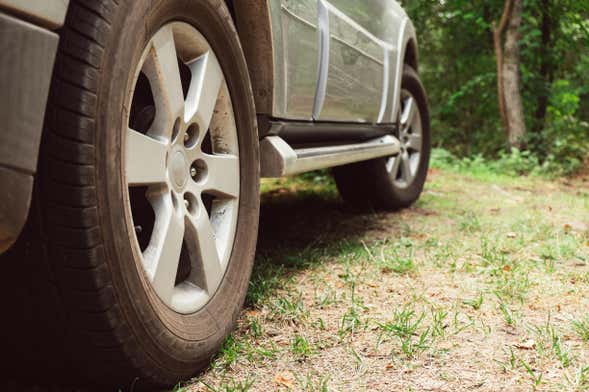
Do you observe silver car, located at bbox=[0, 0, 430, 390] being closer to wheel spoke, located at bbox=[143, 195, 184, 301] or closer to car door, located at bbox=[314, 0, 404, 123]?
wheel spoke, located at bbox=[143, 195, 184, 301]

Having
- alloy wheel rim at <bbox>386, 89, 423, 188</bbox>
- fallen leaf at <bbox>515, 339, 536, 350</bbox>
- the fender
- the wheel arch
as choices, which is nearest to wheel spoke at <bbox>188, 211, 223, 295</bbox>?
the wheel arch

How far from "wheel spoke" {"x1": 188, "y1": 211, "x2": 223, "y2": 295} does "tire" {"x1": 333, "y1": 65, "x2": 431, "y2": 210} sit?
2.51m

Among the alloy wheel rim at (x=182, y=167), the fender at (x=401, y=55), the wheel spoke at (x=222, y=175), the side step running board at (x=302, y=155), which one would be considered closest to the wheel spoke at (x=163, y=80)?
the alloy wheel rim at (x=182, y=167)

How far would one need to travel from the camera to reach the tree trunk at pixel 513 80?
28.6 ft

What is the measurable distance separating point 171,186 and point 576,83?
39.6ft

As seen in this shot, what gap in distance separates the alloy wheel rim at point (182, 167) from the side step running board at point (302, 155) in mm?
291

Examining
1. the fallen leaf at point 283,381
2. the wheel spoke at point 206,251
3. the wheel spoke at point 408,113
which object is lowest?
the fallen leaf at point 283,381

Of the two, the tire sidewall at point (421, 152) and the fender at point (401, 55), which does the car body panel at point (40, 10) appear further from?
the tire sidewall at point (421, 152)

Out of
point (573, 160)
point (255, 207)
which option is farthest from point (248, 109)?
point (573, 160)

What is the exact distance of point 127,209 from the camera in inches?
56.9

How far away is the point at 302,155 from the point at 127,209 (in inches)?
49.6

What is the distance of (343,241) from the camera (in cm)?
354

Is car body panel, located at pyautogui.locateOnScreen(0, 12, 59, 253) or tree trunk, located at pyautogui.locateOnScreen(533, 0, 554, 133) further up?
tree trunk, located at pyautogui.locateOnScreen(533, 0, 554, 133)

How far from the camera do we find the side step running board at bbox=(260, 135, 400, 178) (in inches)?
91.2
